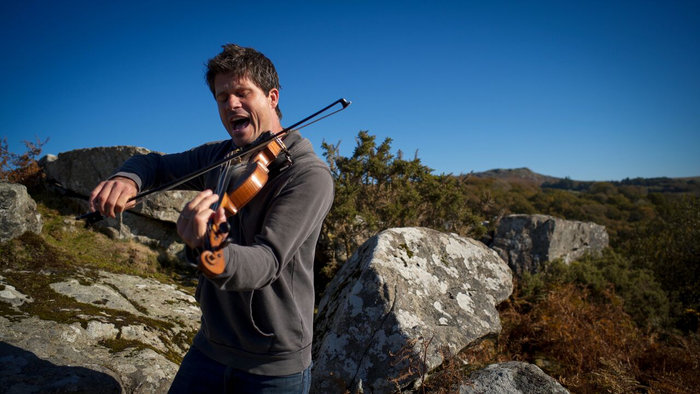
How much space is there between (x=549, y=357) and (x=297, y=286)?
418 cm

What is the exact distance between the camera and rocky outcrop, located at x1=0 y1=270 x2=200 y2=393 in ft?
8.13

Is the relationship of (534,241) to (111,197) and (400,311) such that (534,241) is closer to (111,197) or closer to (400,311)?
(400,311)

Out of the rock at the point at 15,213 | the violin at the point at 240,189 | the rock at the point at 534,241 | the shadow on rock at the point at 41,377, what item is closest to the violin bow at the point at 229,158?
the violin at the point at 240,189

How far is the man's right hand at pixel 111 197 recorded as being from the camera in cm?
165

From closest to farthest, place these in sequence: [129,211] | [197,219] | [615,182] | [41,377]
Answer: [197,219] → [41,377] → [129,211] → [615,182]

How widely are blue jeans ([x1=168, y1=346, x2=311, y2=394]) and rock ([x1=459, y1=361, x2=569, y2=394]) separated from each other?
1597mm

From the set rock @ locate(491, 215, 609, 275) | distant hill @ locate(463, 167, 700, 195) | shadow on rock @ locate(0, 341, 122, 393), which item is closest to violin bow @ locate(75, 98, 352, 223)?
shadow on rock @ locate(0, 341, 122, 393)

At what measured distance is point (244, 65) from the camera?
188 cm

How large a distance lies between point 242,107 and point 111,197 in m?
0.79

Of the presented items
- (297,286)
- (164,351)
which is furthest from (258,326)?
(164,351)

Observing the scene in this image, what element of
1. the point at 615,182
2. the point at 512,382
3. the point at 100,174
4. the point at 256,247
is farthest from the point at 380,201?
the point at 615,182

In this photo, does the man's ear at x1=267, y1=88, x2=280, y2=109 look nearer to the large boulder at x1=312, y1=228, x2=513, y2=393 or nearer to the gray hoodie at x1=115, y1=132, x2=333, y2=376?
the gray hoodie at x1=115, y1=132, x2=333, y2=376

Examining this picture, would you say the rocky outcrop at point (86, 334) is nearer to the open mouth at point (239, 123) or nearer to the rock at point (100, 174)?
the open mouth at point (239, 123)

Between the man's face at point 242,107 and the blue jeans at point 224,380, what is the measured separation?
1.23m
